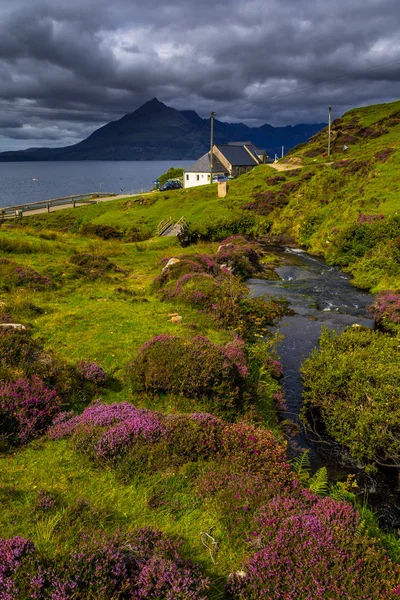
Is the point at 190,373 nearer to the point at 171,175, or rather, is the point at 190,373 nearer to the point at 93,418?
the point at 93,418

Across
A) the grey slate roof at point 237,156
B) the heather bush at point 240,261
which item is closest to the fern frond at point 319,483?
the heather bush at point 240,261

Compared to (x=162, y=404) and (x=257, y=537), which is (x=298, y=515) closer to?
(x=257, y=537)

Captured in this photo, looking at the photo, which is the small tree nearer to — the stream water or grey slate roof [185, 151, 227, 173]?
grey slate roof [185, 151, 227, 173]

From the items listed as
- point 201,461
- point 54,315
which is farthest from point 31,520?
point 54,315

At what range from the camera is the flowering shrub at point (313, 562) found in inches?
202

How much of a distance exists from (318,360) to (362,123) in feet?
350

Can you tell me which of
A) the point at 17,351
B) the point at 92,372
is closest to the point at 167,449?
the point at 92,372

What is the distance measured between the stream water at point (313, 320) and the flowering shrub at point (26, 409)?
7379mm

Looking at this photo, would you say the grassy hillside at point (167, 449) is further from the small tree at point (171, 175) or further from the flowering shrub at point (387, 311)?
the small tree at point (171, 175)

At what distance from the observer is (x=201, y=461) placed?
26.8 ft

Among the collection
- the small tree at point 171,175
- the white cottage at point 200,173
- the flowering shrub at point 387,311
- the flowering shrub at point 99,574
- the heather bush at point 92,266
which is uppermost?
the small tree at point 171,175

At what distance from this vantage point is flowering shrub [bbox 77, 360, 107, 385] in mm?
11688

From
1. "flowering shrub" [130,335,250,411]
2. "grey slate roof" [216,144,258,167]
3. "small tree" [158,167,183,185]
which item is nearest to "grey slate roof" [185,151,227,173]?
"grey slate roof" [216,144,258,167]

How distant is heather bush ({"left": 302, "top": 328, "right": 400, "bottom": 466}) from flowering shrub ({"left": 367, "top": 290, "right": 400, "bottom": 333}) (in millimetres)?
5692
